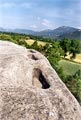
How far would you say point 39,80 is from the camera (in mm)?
21141

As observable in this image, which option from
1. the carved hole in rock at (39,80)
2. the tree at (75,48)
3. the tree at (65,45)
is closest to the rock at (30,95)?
the carved hole in rock at (39,80)

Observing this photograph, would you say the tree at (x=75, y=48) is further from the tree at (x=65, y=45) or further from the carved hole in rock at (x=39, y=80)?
the carved hole in rock at (x=39, y=80)

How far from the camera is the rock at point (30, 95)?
15.9 metres

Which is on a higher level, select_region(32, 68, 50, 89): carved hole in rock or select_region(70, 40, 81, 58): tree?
select_region(32, 68, 50, 89): carved hole in rock

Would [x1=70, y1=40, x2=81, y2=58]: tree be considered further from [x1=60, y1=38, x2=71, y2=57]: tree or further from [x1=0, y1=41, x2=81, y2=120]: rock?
[x1=0, y1=41, x2=81, y2=120]: rock

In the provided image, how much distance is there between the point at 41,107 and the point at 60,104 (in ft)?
4.20

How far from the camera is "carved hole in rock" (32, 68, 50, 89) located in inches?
792

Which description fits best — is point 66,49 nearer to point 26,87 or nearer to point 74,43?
point 74,43

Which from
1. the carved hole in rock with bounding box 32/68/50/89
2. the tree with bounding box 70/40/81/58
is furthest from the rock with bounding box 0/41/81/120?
the tree with bounding box 70/40/81/58

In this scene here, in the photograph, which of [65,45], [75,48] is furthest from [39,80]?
[75,48]

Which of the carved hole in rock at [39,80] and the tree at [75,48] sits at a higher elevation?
the carved hole in rock at [39,80]

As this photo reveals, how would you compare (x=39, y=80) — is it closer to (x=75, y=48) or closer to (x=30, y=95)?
(x=30, y=95)

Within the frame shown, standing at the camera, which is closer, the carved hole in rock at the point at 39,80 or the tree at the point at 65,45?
the carved hole in rock at the point at 39,80

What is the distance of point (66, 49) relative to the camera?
123938 millimetres
